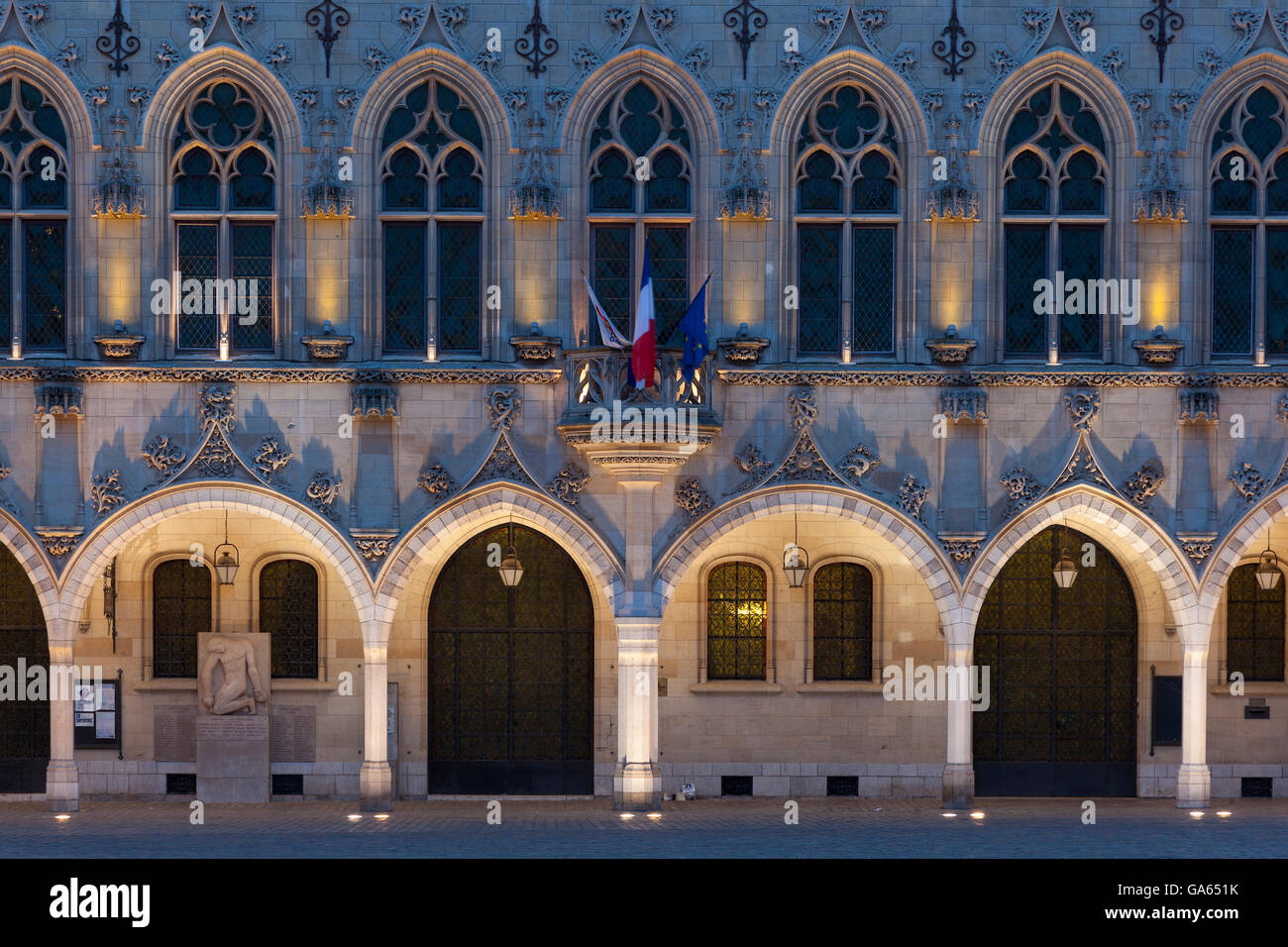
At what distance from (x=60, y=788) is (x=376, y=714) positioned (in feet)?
14.0

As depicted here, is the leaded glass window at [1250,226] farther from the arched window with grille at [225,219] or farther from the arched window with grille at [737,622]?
the arched window with grille at [225,219]

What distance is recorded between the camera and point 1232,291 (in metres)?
24.3

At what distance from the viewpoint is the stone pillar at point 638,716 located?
23531mm

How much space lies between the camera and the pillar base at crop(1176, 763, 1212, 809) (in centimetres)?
2394

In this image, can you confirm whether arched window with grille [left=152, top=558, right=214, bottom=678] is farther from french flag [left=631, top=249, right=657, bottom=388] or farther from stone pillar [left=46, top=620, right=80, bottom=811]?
french flag [left=631, top=249, right=657, bottom=388]

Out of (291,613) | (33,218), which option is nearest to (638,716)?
(291,613)

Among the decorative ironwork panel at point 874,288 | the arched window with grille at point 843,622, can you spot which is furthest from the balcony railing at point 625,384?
the arched window with grille at point 843,622

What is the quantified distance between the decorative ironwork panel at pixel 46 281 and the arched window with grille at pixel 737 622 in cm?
970

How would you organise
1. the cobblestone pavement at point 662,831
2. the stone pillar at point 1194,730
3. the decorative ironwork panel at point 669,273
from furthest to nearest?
the decorative ironwork panel at point 669,273 < the stone pillar at point 1194,730 < the cobblestone pavement at point 662,831

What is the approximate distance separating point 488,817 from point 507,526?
172 inches

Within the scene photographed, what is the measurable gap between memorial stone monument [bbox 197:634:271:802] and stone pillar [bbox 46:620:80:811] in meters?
1.69

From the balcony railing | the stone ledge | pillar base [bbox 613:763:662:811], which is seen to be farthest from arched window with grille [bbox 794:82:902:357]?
pillar base [bbox 613:763:662:811]

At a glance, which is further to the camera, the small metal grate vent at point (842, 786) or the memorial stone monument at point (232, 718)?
the small metal grate vent at point (842, 786)

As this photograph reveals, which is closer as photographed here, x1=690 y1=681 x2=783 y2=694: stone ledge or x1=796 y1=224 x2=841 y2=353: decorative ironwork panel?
x1=796 y1=224 x2=841 y2=353: decorative ironwork panel
